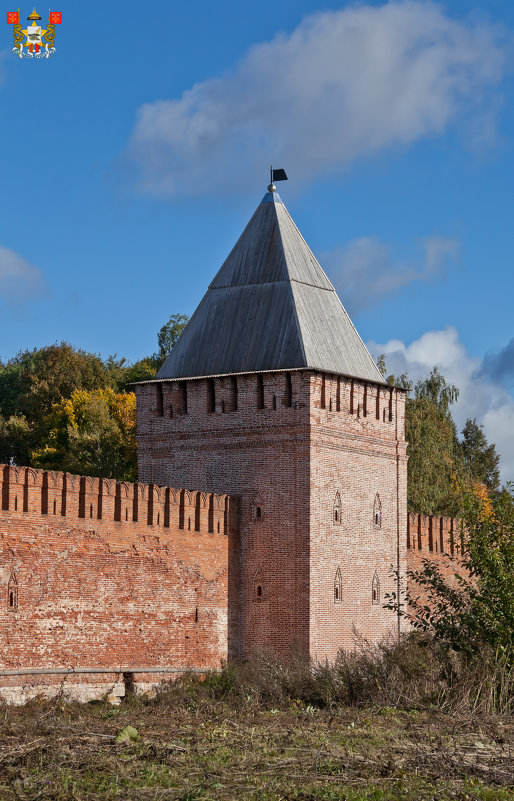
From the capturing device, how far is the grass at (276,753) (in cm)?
960

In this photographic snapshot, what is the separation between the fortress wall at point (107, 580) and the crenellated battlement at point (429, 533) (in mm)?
4863

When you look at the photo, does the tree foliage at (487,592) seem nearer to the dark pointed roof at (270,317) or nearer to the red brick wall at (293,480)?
the red brick wall at (293,480)

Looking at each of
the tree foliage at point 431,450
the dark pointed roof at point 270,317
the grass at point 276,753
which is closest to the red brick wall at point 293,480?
the dark pointed roof at point 270,317

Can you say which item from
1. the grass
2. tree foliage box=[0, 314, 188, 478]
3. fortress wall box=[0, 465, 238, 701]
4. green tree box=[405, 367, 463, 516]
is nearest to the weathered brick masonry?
fortress wall box=[0, 465, 238, 701]

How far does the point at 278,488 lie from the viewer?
21.3 meters

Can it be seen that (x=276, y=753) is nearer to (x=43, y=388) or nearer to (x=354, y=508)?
(x=354, y=508)

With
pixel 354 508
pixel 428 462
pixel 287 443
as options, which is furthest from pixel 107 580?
pixel 428 462

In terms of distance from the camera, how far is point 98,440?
125 ft

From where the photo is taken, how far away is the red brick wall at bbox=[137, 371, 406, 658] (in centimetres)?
2103

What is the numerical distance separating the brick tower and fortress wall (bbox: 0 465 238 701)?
2.53ft

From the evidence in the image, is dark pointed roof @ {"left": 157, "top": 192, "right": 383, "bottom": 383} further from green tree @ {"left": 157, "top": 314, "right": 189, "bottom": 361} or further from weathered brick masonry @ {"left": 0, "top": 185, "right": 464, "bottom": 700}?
green tree @ {"left": 157, "top": 314, "right": 189, "bottom": 361}

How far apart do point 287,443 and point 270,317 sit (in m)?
2.58

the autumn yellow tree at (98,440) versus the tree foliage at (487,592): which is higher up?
the autumn yellow tree at (98,440)

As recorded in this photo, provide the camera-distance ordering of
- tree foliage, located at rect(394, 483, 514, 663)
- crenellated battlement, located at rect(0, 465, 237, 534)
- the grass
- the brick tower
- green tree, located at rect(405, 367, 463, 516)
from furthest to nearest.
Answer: green tree, located at rect(405, 367, 463, 516)
the brick tower
crenellated battlement, located at rect(0, 465, 237, 534)
tree foliage, located at rect(394, 483, 514, 663)
the grass
